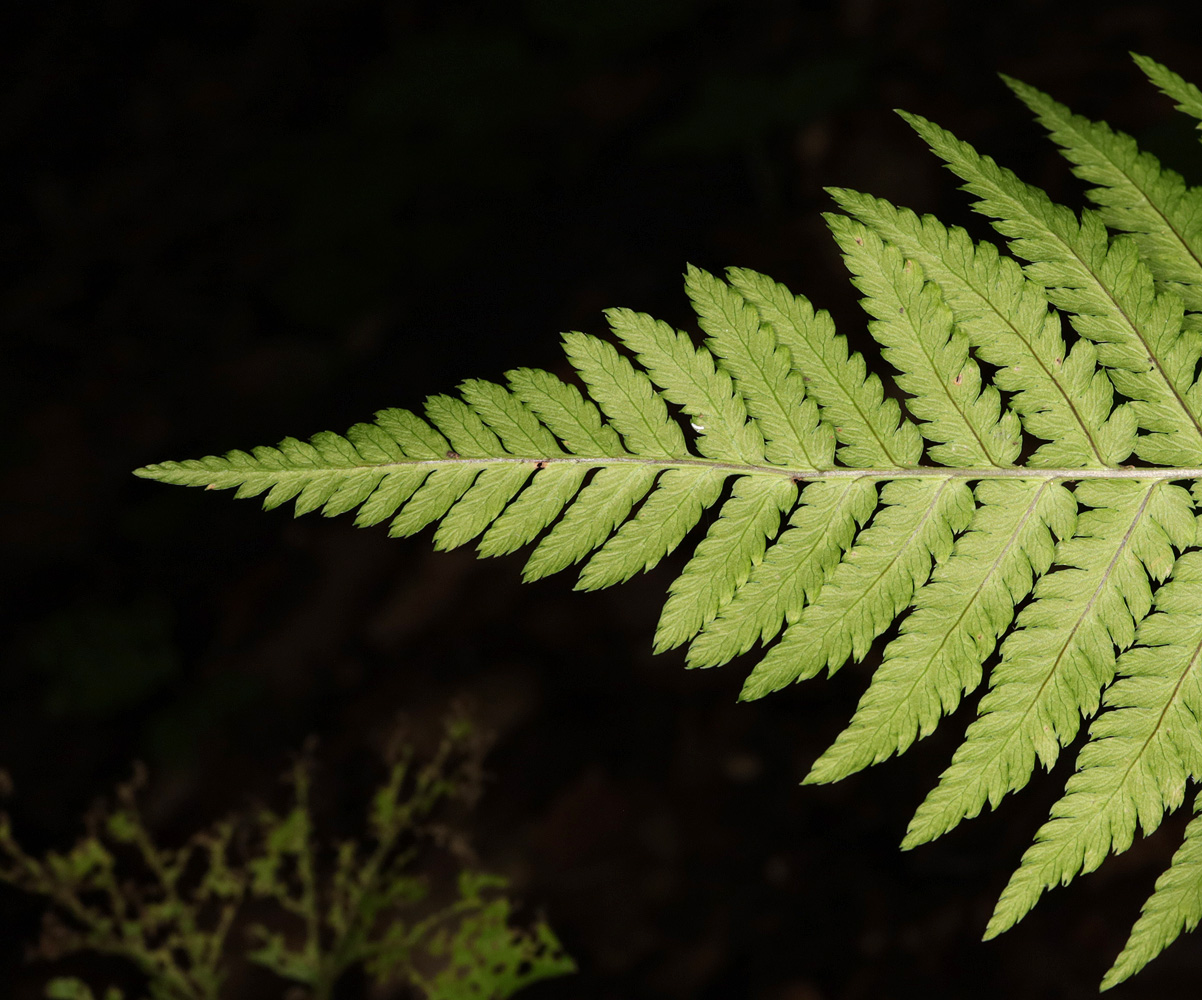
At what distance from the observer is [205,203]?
6.66m

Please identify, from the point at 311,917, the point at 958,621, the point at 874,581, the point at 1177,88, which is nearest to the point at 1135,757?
the point at 958,621

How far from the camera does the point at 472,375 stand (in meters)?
5.22

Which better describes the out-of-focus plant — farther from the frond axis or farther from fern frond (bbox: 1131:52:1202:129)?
fern frond (bbox: 1131:52:1202:129)

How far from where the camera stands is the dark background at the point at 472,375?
3.81m

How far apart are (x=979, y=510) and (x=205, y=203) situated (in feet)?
21.8

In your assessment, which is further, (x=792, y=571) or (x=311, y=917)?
(x=311, y=917)

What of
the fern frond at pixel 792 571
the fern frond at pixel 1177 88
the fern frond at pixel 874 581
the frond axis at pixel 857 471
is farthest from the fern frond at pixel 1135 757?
the fern frond at pixel 1177 88

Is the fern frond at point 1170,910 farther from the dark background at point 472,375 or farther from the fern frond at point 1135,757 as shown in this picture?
the dark background at point 472,375

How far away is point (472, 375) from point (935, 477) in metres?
4.04

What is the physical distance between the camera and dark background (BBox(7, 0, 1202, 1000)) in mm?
3807

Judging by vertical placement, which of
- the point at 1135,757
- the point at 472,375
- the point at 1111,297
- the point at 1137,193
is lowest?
the point at 1135,757

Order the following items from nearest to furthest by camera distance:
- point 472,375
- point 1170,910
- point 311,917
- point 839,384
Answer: point 1170,910, point 839,384, point 311,917, point 472,375

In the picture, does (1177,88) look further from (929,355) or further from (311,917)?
(311,917)

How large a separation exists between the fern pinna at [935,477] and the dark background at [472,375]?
2110 millimetres
